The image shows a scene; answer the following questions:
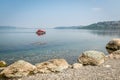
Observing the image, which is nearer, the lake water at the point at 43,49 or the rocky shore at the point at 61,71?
the rocky shore at the point at 61,71

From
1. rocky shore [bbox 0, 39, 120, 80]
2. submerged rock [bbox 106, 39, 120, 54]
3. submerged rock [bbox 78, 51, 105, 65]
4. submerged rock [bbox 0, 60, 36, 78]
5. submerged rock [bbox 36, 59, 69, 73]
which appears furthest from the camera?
submerged rock [bbox 106, 39, 120, 54]

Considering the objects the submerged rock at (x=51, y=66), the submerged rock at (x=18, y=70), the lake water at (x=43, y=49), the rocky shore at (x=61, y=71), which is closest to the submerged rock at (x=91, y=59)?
the rocky shore at (x=61, y=71)

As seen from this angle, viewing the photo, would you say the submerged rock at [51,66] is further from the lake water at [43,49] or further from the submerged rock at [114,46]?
the submerged rock at [114,46]

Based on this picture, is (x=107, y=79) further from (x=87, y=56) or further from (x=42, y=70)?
(x=87, y=56)

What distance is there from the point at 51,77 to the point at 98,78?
3.89 m

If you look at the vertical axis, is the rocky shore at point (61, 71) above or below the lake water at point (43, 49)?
above

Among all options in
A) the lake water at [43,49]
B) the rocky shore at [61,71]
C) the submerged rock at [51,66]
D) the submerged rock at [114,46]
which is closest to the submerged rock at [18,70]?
the rocky shore at [61,71]

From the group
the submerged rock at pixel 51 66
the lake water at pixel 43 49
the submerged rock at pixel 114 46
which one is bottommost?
the lake water at pixel 43 49

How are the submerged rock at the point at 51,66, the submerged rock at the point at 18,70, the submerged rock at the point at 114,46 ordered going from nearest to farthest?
1. the submerged rock at the point at 18,70
2. the submerged rock at the point at 51,66
3. the submerged rock at the point at 114,46

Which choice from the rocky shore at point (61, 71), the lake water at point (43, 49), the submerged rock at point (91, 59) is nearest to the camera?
the rocky shore at point (61, 71)

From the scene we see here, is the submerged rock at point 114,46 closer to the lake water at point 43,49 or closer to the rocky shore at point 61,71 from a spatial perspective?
the lake water at point 43,49

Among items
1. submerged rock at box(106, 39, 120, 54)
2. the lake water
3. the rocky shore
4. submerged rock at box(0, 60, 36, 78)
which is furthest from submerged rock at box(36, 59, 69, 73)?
submerged rock at box(106, 39, 120, 54)

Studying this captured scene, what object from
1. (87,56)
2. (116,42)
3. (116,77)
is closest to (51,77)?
(116,77)

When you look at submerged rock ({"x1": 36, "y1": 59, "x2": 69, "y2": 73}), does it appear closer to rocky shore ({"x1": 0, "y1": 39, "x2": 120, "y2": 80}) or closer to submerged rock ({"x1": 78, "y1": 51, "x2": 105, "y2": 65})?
rocky shore ({"x1": 0, "y1": 39, "x2": 120, "y2": 80})
